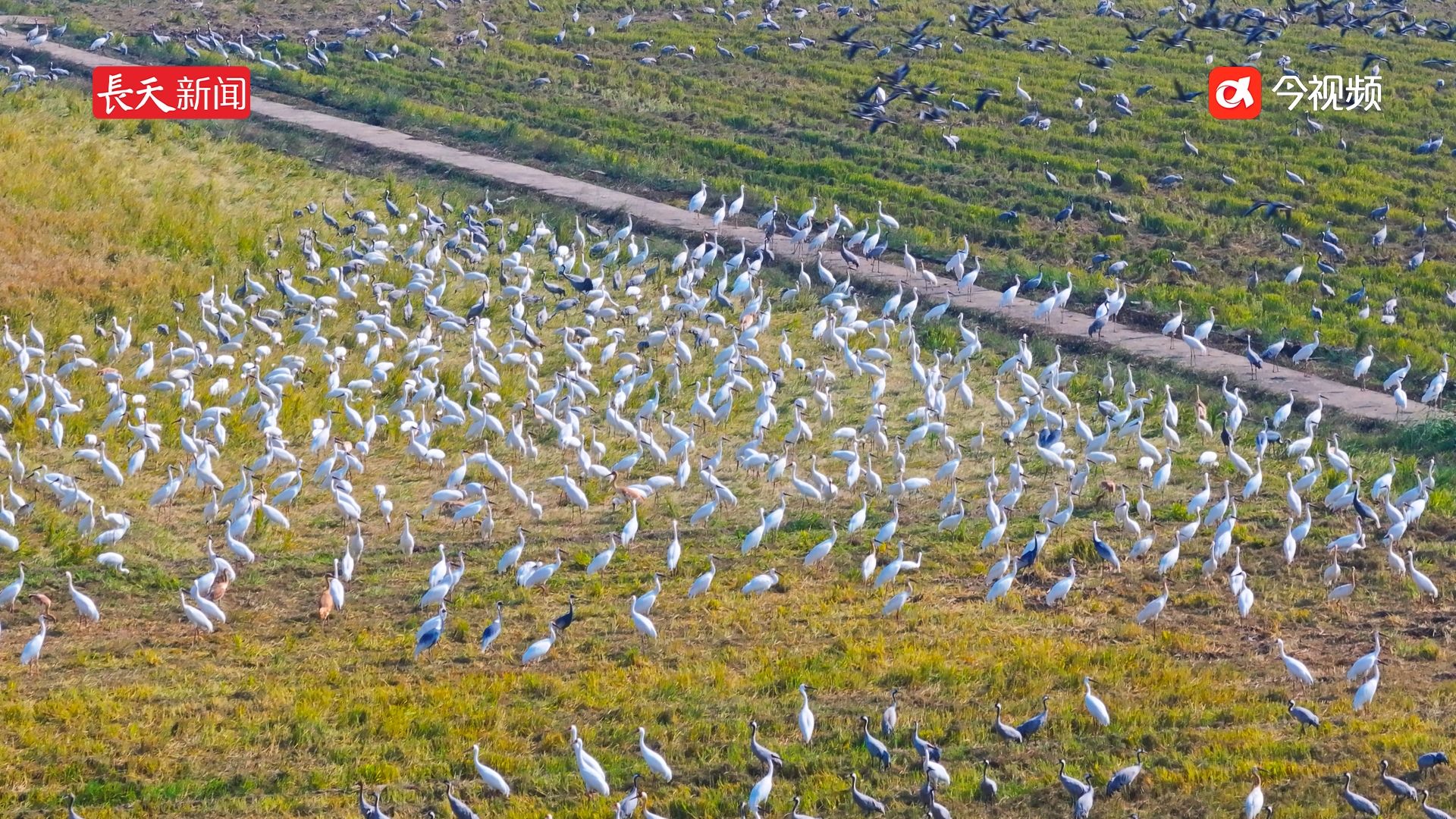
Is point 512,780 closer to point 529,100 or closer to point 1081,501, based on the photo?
point 1081,501

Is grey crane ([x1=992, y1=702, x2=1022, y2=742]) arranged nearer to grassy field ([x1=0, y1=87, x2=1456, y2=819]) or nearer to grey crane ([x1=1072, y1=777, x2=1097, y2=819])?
grassy field ([x1=0, y1=87, x2=1456, y2=819])

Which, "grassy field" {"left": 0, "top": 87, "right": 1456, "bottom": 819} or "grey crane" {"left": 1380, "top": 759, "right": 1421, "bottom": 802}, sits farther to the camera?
"grassy field" {"left": 0, "top": 87, "right": 1456, "bottom": 819}

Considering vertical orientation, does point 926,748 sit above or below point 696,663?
above

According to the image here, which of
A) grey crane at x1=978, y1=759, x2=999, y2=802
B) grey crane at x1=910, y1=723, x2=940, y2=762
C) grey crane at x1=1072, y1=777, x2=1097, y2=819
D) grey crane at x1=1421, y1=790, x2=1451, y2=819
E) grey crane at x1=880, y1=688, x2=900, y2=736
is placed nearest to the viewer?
grey crane at x1=1421, y1=790, x2=1451, y2=819

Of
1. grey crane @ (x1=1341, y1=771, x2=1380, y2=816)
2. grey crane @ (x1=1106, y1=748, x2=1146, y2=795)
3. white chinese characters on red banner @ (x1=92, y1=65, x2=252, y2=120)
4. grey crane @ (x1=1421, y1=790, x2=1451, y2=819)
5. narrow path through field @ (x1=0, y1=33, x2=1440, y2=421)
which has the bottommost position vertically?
white chinese characters on red banner @ (x1=92, y1=65, x2=252, y2=120)

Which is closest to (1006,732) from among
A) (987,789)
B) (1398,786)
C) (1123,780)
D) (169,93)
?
(987,789)

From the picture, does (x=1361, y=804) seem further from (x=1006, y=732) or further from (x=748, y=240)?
(x=748, y=240)

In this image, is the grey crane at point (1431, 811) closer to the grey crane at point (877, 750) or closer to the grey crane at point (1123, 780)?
the grey crane at point (1123, 780)

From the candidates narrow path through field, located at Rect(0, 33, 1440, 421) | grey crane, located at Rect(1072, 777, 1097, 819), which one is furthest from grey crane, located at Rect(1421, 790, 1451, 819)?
narrow path through field, located at Rect(0, 33, 1440, 421)
